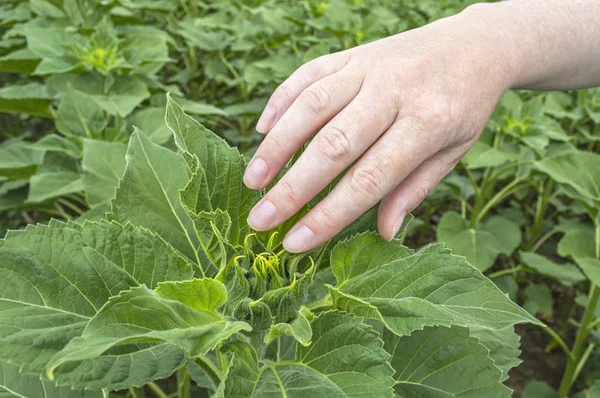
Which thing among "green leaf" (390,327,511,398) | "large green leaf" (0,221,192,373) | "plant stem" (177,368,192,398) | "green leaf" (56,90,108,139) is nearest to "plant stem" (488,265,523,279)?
"plant stem" (177,368,192,398)

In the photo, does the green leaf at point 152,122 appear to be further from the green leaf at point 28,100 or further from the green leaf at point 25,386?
the green leaf at point 25,386

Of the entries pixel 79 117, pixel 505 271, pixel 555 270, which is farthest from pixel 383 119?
pixel 505 271

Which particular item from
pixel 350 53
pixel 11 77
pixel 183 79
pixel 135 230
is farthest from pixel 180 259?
pixel 11 77

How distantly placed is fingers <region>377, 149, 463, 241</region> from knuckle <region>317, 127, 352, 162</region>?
0.13 metres

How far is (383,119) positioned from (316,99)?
12cm

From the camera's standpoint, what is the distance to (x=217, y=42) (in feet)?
10.8

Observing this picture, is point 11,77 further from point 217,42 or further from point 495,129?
point 495,129

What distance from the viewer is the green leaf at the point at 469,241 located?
2341 mm

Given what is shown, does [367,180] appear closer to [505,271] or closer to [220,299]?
[220,299]

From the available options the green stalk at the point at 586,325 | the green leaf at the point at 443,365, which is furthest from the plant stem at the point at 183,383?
the green stalk at the point at 586,325

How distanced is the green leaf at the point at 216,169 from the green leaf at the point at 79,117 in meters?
1.38

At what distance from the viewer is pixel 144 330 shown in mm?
717

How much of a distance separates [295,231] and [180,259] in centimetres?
19

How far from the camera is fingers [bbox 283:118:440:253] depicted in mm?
924
